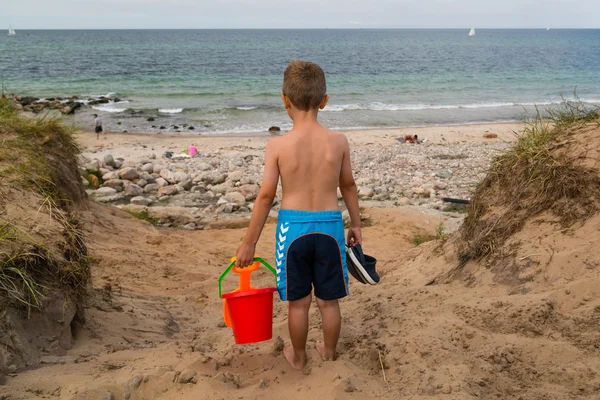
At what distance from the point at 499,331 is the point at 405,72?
39902mm

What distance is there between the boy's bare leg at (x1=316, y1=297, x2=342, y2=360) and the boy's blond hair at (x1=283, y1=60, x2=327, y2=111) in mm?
1176

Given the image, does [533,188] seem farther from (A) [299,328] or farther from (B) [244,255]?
(B) [244,255]

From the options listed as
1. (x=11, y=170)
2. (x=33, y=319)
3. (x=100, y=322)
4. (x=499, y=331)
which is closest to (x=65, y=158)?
(x=11, y=170)

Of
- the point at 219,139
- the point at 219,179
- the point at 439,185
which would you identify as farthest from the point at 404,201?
the point at 219,139

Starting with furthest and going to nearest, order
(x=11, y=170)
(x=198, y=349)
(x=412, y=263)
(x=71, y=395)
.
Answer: (x=412, y=263) < (x=11, y=170) < (x=198, y=349) < (x=71, y=395)

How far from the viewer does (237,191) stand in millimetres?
10062

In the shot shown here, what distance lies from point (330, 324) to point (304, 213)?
2.22ft

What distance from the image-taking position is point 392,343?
3.18 metres

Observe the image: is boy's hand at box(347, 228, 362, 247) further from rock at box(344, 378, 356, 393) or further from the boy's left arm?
rock at box(344, 378, 356, 393)

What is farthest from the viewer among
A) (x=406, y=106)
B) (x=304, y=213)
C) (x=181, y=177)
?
(x=406, y=106)

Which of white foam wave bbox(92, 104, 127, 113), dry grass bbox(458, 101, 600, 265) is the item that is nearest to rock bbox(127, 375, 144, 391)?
dry grass bbox(458, 101, 600, 265)

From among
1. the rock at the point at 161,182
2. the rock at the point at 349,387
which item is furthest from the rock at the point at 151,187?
the rock at the point at 349,387

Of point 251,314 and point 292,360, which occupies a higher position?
point 251,314

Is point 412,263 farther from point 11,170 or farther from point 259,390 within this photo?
point 11,170
